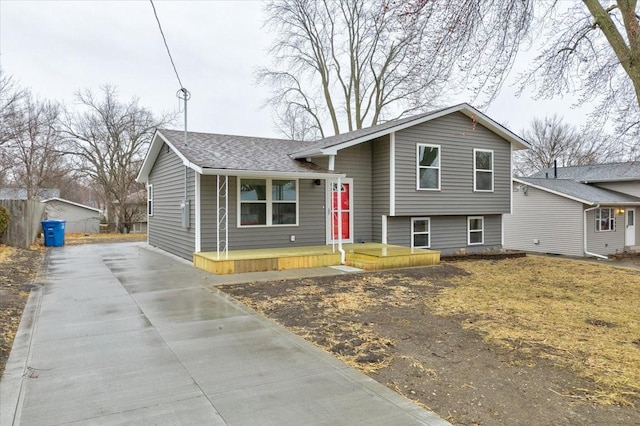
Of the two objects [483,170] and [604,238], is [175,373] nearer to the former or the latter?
[483,170]

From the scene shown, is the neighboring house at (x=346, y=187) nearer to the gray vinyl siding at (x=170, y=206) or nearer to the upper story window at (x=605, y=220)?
the gray vinyl siding at (x=170, y=206)

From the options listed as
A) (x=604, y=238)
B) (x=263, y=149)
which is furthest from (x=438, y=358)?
(x=604, y=238)

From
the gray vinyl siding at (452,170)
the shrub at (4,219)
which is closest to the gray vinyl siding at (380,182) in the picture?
the gray vinyl siding at (452,170)

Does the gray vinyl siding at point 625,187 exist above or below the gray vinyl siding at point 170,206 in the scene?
above

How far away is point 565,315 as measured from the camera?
18.8 feet

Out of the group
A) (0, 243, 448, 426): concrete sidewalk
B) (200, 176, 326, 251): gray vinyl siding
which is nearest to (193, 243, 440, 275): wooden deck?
(200, 176, 326, 251): gray vinyl siding

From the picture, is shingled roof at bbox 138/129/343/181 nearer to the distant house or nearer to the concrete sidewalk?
the concrete sidewalk

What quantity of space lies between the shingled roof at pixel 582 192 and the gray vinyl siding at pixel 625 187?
514mm

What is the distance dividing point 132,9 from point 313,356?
315 inches

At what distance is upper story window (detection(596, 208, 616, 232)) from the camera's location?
763 inches

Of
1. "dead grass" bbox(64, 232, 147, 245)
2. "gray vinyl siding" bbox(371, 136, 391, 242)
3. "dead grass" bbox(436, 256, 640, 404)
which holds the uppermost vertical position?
"gray vinyl siding" bbox(371, 136, 391, 242)

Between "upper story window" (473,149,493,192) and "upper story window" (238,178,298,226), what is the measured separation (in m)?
6.25

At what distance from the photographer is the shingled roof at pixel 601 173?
20984mm

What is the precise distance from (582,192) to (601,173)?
477 centimetres
